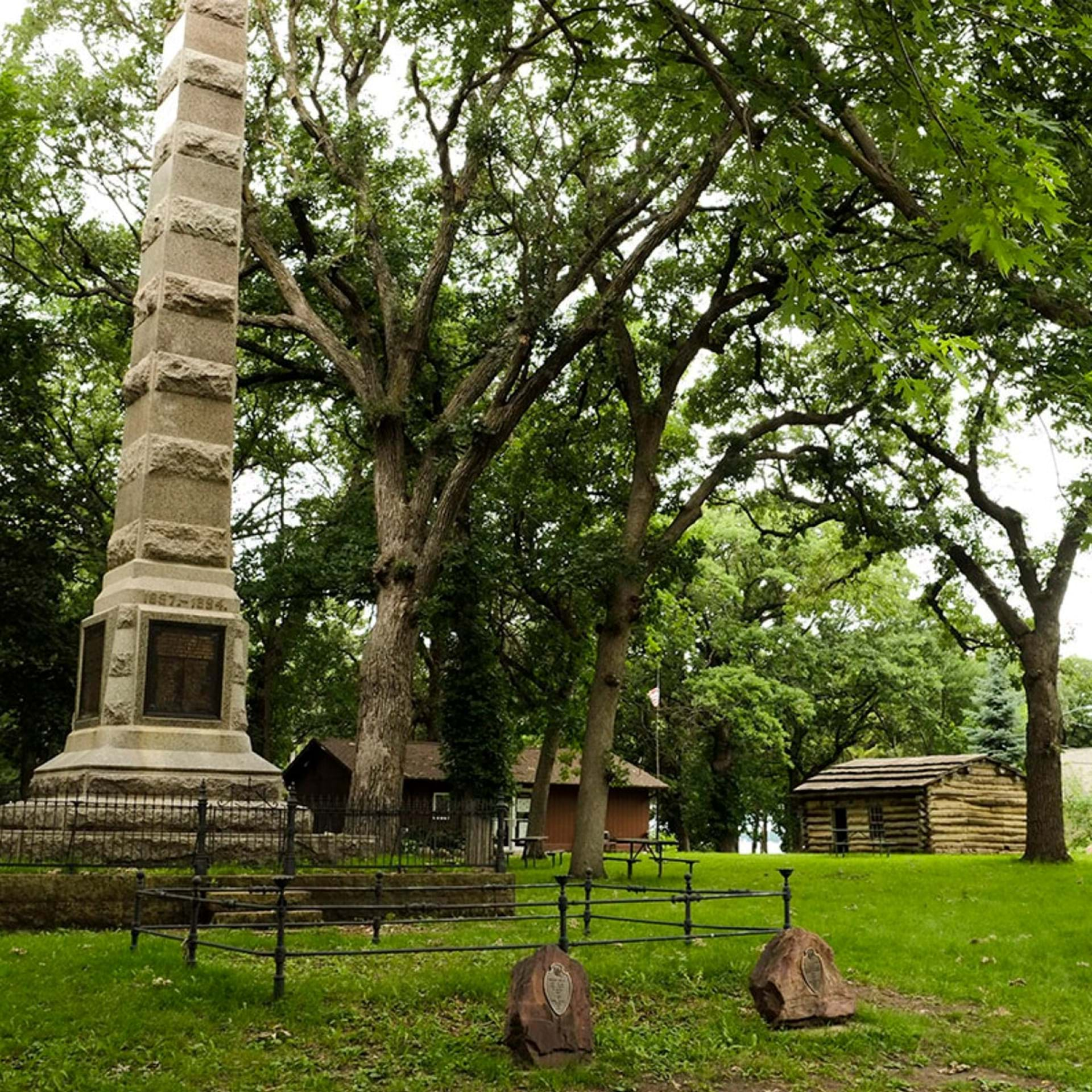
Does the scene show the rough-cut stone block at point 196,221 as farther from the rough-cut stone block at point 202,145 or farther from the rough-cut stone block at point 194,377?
the rough-cut stone block at point 194,377

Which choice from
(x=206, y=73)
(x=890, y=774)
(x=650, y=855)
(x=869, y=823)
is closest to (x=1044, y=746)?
(x=650, y=855)

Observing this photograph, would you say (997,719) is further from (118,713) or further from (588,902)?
(118,713)

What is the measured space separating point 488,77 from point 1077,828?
36.1m

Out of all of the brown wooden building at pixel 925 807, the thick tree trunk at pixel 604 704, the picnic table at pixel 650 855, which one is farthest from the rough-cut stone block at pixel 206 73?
the brown wooden building at pixel 925 807

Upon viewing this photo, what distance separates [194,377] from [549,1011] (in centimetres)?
1063

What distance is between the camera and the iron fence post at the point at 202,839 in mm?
11578

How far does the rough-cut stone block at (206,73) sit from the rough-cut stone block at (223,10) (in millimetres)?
670

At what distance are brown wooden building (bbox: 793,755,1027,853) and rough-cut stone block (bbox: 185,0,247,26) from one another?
2957 cm

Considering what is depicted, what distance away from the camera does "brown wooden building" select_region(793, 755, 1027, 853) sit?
124 feet

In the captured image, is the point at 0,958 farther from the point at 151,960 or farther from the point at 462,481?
the point at 462,481

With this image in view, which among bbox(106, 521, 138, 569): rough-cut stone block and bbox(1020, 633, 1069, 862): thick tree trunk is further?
bbox(1020, 633, 1069, 862): thick tree trunk

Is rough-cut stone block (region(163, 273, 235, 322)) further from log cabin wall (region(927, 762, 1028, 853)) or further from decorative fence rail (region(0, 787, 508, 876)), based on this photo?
log cabin wall (region(927, 762, 1028, 853))

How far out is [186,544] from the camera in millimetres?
15766

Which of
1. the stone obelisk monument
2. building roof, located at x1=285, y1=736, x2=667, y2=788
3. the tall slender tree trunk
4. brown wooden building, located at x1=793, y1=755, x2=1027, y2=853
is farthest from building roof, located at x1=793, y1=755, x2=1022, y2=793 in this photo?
the stone obelisk monument
